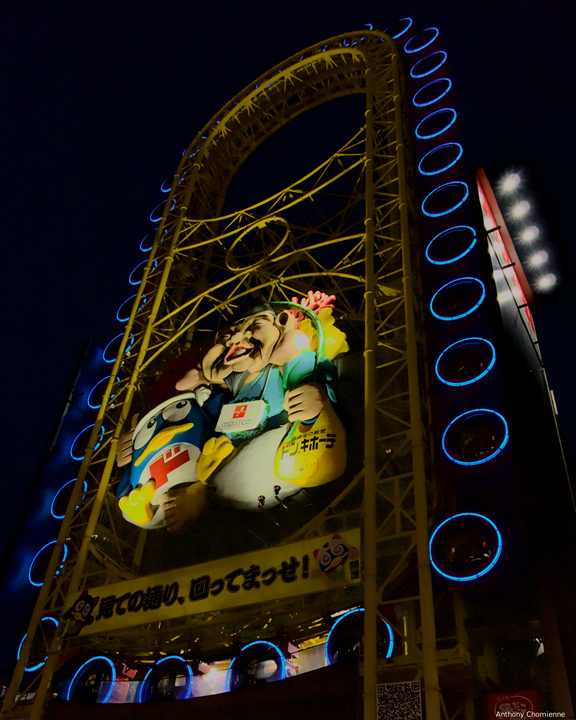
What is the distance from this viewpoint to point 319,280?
16.0 metres

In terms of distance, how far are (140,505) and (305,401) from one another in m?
3.59

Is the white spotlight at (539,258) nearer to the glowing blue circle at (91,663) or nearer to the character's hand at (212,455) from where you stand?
the character's hand at (212,455)

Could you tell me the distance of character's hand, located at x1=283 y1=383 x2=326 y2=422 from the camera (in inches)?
392

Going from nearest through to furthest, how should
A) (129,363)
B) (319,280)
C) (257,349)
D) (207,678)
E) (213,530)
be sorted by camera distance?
(207,678) < (213,530) < (257,349) < (129,363) < (319,280)

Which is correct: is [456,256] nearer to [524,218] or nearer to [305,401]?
[305,401]

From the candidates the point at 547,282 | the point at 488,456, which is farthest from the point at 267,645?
the point at 547,282

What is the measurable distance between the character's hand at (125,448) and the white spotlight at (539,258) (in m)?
13.0

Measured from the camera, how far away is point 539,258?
60.5 ft

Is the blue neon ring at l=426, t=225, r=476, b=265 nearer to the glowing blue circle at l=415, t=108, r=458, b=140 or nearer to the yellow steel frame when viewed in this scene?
the yellow steel frame

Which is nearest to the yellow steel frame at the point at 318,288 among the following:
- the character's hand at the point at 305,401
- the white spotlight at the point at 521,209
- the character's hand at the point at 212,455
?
the character's hand at the point at 305,401

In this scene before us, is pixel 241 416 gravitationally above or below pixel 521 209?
below

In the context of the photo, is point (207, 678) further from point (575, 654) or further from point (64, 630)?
point (575, 654)

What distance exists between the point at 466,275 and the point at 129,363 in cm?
801

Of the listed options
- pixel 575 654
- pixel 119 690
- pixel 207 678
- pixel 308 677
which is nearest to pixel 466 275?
pixel 575 654
